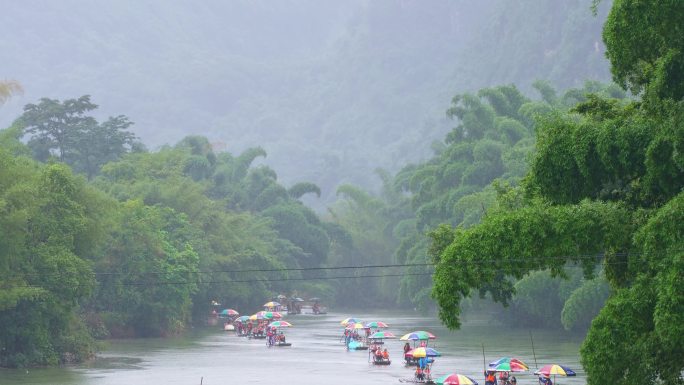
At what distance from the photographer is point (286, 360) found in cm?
5478

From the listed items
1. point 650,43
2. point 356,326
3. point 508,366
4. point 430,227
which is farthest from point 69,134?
point 650,43

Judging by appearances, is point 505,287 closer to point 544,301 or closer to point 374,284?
point 544,301

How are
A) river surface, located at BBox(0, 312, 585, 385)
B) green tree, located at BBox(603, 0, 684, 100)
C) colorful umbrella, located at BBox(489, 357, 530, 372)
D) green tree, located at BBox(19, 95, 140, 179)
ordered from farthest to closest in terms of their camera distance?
green tree, located at BBox(19, 95, 140, 179), river surface, located at BBox(0, 312, 585, 385), colorful umbrella, located at BBox(489, 357, 530, 372), green tree, located at BBox(603, 0, 684, 100)

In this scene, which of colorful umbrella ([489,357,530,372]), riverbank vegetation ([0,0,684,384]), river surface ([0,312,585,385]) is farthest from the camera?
river surface ([0,312,585,385])

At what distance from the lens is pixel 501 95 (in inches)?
3907

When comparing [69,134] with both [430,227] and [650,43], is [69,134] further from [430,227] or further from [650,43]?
[650,43]

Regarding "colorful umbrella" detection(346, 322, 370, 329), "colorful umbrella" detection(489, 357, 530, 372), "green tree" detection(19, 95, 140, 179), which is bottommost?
"colorful umbrella" detection(489, 357, 530, 372)

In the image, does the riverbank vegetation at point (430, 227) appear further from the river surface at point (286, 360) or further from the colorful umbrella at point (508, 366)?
the colorful umbrella at point (508, 366)

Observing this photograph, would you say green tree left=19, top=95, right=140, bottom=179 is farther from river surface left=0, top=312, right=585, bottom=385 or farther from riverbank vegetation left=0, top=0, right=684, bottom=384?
river surface left=0, top=312, right=585, bottom=385

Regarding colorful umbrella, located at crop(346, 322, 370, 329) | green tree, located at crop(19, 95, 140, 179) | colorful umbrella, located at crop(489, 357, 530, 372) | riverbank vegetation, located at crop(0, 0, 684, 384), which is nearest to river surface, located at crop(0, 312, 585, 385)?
colorful umbrella, located at crop(346, 322, 370, 329)

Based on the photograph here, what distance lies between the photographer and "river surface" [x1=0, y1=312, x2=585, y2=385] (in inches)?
1775

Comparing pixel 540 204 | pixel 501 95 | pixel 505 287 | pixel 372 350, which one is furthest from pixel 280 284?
pixel 540 204

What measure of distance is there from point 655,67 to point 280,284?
8053 centimetres

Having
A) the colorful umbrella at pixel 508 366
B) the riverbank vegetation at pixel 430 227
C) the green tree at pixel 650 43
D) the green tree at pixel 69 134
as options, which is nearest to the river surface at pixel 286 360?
the riverbank vegetation at pixel 430 227
